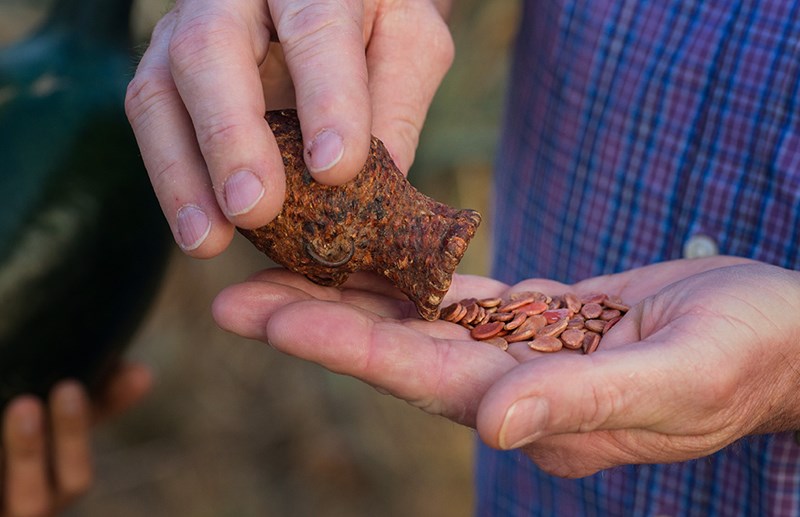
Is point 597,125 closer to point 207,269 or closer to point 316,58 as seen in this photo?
point 316,58

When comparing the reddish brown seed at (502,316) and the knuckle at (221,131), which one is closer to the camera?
the knuckle at (221,131)

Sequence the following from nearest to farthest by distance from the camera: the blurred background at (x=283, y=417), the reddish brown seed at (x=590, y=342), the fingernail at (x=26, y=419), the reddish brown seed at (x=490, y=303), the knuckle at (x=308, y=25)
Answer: the knuckle at (x=308, y=25) < the reddish brown seed at (x=590, y=342) < the reddish brown seed at (x=490, y=303) < the fingernail at (x=26, y=419) < the blurred background at (x=283, y=417)

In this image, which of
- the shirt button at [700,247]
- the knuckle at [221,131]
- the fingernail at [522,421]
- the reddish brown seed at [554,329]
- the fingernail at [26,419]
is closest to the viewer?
the fingernail at [522,421]

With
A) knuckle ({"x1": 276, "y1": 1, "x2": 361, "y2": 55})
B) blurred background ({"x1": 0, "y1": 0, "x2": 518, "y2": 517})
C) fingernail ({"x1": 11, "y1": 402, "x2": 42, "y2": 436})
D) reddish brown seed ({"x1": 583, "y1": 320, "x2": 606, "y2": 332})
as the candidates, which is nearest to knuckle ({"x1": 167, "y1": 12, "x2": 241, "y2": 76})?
knuckle ({"x1": 276, "y1": 1, "x2": 361, "y2": 55})

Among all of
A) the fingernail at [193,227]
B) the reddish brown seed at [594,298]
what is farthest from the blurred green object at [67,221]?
the reddish brown seed at [594,298]

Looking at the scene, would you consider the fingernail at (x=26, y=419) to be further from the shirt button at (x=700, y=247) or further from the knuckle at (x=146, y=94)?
the shirt button at (x=700, y=247)

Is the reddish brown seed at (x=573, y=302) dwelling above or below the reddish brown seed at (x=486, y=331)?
above

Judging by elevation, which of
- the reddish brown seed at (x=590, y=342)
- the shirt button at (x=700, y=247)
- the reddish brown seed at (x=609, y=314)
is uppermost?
the shirt button at (x=700, y=247)
